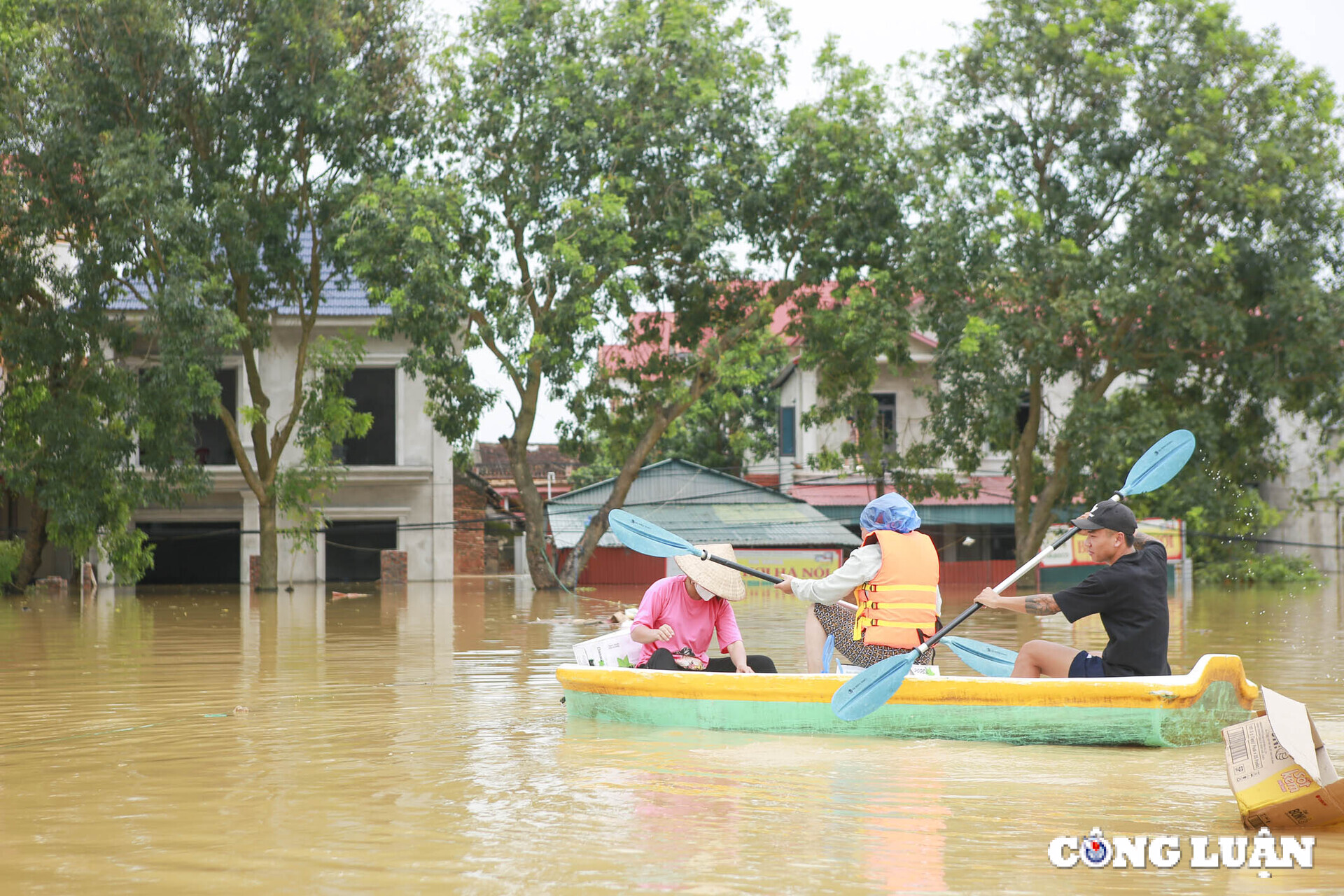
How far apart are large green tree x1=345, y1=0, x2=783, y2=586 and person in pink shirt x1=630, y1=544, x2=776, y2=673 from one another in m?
14.8

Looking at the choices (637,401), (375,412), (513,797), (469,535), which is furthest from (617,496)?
(513,797)

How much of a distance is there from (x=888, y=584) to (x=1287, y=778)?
9.02 feet

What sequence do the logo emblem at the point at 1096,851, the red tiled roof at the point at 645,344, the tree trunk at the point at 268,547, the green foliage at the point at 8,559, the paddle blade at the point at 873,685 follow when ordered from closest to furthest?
1. the logo emblem at the point at 1096,851
2. the paddle blade at the point at 873,685
3. the green foliage at the point at 8,559
4. the tree trunk at the point at 268,547
5. the red tiled roof at the point at 645,344

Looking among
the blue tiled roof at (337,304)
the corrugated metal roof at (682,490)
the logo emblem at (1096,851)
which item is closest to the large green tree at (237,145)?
the blue tiled roof at (337,304)

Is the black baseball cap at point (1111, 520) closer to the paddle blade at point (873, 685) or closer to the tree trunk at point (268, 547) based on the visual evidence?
the paddle blade at point (873, 685)

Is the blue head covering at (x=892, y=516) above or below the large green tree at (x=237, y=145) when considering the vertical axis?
below

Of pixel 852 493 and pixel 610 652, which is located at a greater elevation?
pixel 852 493

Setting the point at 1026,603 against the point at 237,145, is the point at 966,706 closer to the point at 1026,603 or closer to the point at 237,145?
the point at 1026,603

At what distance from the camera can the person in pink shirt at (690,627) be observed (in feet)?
25.3

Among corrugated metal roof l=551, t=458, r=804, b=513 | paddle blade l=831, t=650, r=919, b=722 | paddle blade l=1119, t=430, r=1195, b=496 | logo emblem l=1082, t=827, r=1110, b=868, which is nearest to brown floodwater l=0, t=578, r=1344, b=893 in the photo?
logo emblem l=1082, t=827, r=1110, b=868

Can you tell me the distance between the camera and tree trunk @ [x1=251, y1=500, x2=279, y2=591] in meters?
24.1

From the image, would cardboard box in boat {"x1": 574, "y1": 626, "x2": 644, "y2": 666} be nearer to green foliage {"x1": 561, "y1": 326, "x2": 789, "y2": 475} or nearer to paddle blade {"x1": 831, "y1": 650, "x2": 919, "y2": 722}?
paddle blade {"x1": 831, "y1": 650, "x2": 919, "y2": 722}

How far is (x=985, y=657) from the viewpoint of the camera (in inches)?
324

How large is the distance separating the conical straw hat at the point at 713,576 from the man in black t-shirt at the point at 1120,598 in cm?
146
